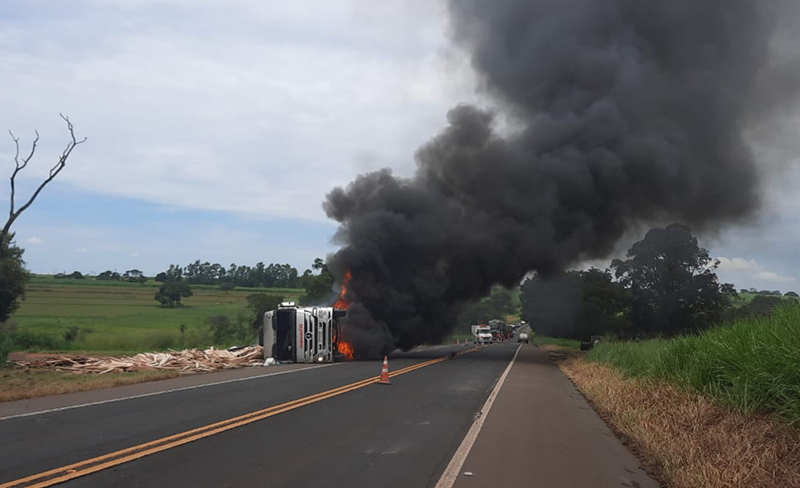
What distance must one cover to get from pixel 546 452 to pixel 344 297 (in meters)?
26.1

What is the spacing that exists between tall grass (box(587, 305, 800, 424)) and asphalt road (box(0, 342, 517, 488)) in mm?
3884

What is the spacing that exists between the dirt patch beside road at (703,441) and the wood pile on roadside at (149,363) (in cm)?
1411

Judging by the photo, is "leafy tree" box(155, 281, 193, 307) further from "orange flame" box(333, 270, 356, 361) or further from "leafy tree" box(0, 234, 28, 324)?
"orange flame" box(333, 270, 356, 361)

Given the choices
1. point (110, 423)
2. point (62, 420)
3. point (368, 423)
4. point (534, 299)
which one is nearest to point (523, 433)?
point (368, 423)

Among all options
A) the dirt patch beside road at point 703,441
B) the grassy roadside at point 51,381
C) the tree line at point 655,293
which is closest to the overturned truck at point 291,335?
the grassy roadside at point 51,381

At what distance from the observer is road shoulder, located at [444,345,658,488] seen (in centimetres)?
712

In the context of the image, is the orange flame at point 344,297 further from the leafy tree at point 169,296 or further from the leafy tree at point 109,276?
the leafy tree at point 109,276

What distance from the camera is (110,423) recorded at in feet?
31.7

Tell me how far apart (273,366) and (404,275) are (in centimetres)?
1263

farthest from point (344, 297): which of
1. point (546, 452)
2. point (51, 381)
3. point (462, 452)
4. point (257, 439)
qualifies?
point (462, 452)

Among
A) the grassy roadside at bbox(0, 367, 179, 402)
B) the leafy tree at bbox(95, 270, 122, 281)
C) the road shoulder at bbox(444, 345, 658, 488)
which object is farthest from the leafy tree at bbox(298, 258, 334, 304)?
the leafy tree at bbox(95, 270, 122, 281)

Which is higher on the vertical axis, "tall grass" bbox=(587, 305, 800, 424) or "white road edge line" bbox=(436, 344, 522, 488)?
"tall grass" bbox=(587, 305, 800, 424)

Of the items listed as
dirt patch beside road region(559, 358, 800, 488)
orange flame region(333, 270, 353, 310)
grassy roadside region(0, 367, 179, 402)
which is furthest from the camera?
orange flame region(333, 270, 353, 310)

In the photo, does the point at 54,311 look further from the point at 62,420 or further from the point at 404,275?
the point at 62,420
